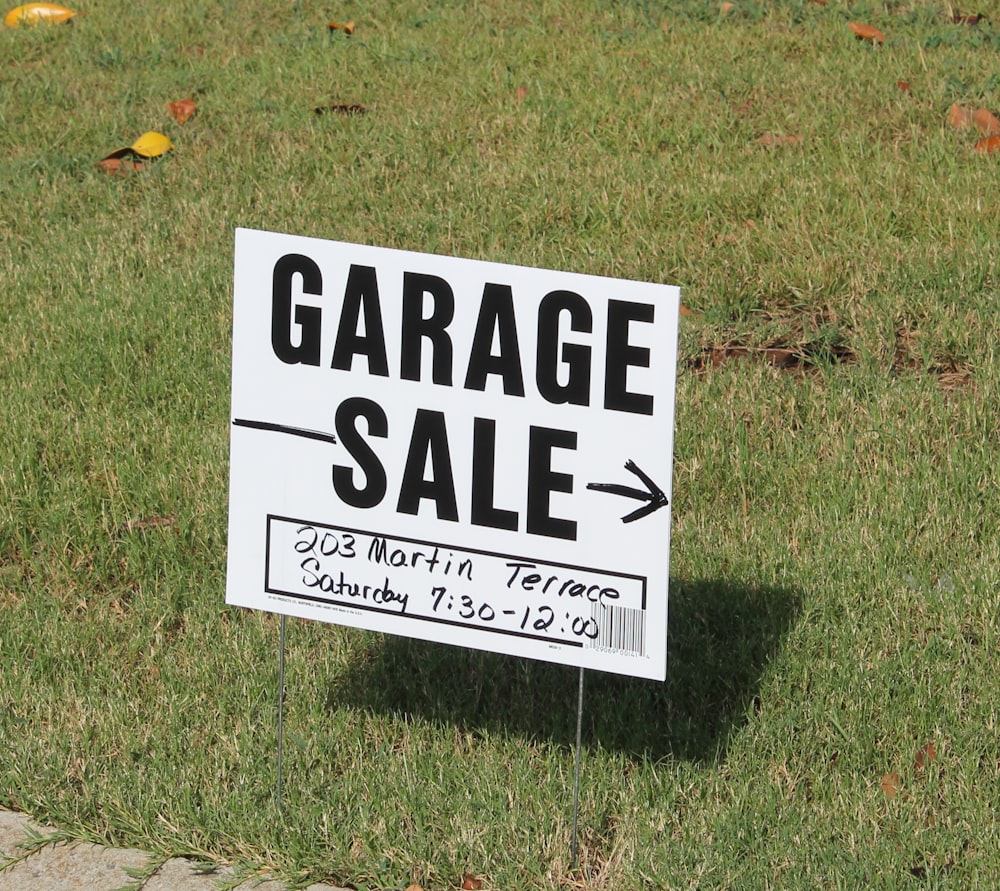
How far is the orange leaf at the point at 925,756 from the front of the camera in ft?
12.4

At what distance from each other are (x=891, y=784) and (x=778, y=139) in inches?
157

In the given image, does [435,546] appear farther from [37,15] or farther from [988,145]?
[37,15]

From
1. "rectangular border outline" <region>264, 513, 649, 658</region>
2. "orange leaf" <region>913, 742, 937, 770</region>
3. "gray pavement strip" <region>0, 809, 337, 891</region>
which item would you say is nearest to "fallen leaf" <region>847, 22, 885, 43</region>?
"orange leaf" <region>913, 742, 937, 770</region>

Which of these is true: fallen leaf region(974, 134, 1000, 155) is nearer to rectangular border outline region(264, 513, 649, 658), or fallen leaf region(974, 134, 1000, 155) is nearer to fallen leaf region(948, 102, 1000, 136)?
fallen leaf region(948, 102, 1000, 136)

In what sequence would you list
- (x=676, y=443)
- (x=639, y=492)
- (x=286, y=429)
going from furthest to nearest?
(x=676, y=443)
(x=286, y=429)
(x=639, y=492)

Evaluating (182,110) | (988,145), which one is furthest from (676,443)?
(182,110)

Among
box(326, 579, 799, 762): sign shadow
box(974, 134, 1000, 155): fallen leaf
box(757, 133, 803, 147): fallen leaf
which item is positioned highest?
box(974, 134, 1000, 155): fallen leaf

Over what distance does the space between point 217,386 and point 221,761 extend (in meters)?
2.02

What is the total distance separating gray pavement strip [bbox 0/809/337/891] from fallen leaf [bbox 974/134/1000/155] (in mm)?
4693

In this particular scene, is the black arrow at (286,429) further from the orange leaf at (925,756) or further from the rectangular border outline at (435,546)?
the orange leaf at (925,756)

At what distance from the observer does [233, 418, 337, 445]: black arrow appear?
11.6ft

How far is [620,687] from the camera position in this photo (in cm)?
416

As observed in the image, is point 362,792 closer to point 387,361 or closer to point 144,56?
point 387,361

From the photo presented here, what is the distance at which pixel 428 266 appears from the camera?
3.36 metres
